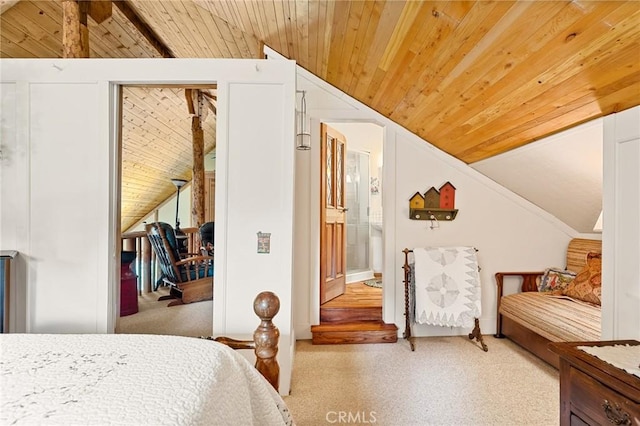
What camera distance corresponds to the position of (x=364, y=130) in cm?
539

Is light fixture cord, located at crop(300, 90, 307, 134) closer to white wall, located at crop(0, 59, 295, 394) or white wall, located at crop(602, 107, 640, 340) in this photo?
white wall, located at crop(0, 59, 295, 394)

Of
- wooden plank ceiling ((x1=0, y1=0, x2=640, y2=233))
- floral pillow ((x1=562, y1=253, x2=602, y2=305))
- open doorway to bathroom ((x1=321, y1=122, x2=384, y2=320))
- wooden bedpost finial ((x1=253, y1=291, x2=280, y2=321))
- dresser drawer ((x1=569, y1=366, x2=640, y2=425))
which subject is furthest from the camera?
open doorway to bathroom ((x1=321, y1=122, x2=384, y2=320))

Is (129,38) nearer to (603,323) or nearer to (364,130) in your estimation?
(364,130)

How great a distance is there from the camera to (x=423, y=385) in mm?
2395

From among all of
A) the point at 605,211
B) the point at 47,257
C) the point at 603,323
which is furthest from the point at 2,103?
→ the point at 603,323

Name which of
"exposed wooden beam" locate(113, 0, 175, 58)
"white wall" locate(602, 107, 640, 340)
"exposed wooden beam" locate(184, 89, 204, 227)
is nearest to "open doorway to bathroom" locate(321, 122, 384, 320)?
"exposed wooden beam" locate(184, 89, 204, 227)

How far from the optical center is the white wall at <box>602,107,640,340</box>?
1492 mm

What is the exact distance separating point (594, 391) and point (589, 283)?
2.18 m

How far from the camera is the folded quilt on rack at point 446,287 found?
306 cm

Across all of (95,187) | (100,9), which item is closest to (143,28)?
(100,9)

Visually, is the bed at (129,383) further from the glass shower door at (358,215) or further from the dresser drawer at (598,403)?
the glass shower door at (358,215)

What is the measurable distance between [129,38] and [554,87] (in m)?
4.17

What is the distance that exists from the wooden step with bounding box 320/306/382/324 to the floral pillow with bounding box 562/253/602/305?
71.3 inches

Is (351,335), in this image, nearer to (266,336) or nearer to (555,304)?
(555,304)
